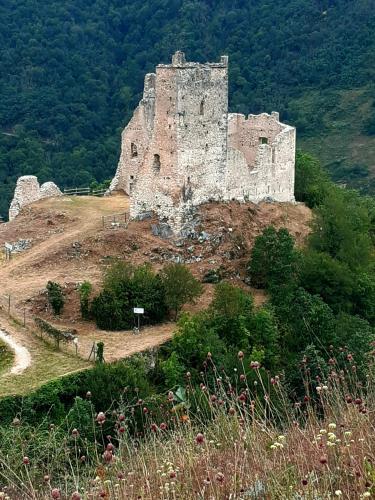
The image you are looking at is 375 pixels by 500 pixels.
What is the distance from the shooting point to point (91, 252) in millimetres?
28016

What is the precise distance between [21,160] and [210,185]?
32739 mm

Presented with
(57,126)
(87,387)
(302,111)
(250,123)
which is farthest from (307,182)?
(302,111)

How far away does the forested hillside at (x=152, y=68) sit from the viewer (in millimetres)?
64562

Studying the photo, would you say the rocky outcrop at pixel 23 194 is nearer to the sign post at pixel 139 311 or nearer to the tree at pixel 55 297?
the tree at pixel 55 297

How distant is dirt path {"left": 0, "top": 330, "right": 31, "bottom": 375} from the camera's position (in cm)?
2130

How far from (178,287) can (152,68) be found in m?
53.4

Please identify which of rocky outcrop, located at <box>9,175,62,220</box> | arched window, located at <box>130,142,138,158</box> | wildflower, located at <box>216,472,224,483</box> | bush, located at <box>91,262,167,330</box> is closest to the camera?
wildflower, located at <box>216,472,224,483</box>

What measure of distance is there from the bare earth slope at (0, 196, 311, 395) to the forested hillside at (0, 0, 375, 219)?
2607 cm

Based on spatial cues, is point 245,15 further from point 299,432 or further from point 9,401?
point 299,432

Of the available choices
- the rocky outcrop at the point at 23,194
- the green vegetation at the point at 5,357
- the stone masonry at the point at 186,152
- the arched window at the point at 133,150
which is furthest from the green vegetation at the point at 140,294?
the arched window at the point at 133,150

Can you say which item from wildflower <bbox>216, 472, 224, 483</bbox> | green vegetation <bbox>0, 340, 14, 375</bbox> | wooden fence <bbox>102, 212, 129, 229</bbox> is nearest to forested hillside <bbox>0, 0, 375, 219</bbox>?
wooden fence <bbox>102, 212, 129, 229</bbox>

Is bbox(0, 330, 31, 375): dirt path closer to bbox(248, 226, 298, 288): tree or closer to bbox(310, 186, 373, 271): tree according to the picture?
bbox(248, 226, 298, 288): tree

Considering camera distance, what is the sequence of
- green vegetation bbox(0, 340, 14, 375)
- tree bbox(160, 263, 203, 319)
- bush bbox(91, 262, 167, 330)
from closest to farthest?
green vegetation bbox(0, 340, 14, 375)
bush bbox(91, 262, 167, 330)
tree bbox(160, 263, 203, 319)

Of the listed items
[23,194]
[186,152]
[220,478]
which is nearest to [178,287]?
[186,152]
